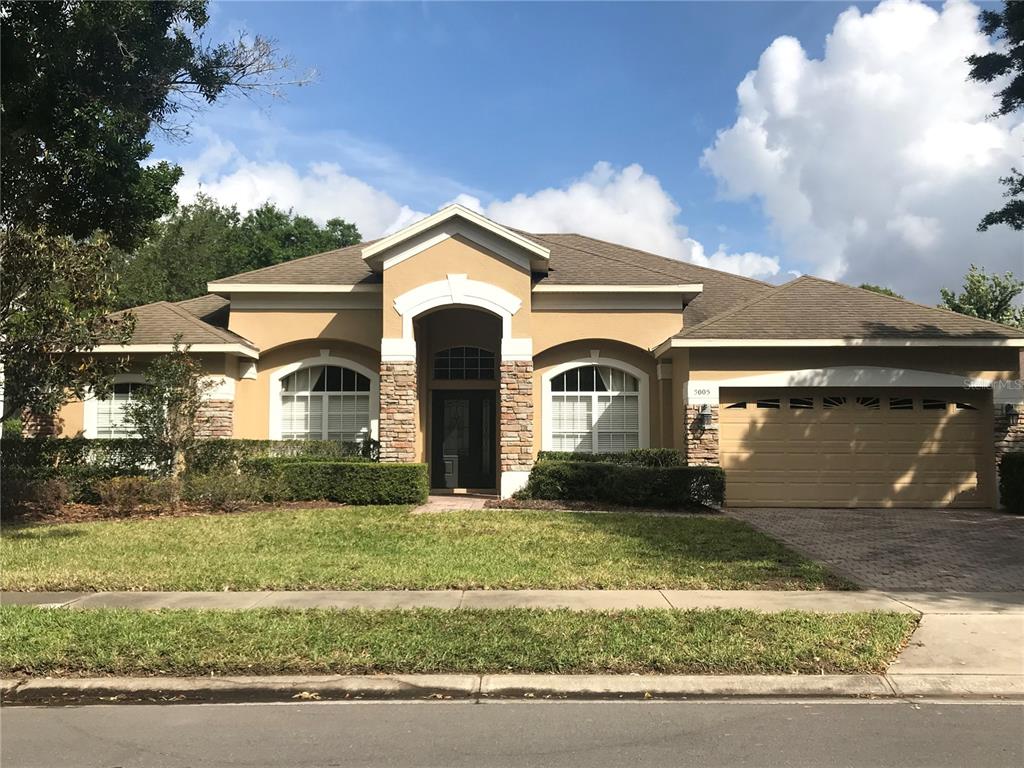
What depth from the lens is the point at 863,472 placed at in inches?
619

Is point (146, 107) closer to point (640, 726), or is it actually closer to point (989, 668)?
point (640, 726)

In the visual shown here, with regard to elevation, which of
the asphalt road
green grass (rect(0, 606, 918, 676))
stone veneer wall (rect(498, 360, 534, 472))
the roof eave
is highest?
the roof eave

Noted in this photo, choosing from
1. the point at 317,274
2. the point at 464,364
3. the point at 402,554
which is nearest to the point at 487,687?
the point at 402,554

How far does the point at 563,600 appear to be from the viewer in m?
7.82

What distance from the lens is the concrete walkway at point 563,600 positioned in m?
7.59

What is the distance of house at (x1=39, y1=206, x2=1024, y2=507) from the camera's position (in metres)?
15.8

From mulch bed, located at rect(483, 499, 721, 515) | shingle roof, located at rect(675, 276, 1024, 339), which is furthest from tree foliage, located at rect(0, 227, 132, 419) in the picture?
shingle roof, located at rect(675, 276, 1024, 339)

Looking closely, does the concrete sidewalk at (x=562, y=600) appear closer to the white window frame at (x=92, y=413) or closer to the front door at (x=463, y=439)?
the white window frame at (x=92, y=413)

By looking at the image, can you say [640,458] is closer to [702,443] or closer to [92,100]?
[702,443]

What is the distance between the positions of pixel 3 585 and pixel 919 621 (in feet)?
31.6

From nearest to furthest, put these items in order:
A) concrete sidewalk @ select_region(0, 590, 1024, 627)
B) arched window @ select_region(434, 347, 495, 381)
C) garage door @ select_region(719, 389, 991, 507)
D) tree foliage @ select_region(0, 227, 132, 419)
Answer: concrete sidewalk @ select_region(0, 590, 1024, 627), tree foliage @ select_region(0, 227, 132, 419), garage door @ select_region(719, 389, 991, 507), arched window @ select_region(434, 347, 495, 381)

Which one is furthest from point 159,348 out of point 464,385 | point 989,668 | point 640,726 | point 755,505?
point 989,668

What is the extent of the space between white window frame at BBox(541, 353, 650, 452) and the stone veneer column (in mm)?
1778

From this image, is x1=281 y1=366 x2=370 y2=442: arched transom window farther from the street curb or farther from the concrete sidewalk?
the street curb
